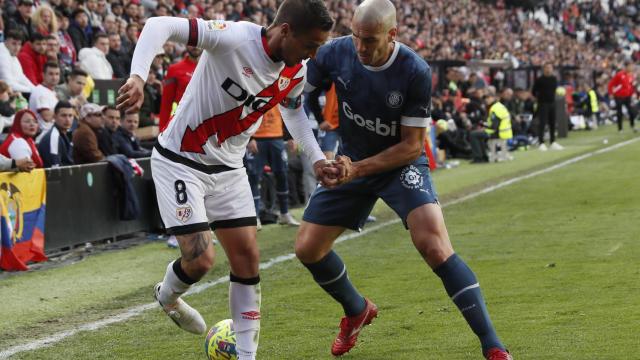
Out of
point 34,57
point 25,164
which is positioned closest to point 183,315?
point 25,164

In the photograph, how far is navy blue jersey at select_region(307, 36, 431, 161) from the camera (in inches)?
247

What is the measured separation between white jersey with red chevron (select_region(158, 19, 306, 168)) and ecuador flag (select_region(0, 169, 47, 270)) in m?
5.05

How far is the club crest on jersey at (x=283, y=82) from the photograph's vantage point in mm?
6040

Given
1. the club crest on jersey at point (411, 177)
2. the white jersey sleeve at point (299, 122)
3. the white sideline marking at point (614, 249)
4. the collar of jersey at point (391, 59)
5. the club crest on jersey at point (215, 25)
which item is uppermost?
the club crest on jersey at point (215, 25)

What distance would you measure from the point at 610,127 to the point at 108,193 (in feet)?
94.2

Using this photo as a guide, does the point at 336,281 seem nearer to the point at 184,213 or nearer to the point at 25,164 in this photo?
the point at 184,213

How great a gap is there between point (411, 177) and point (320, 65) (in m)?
0.83

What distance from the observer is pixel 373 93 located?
250 inches

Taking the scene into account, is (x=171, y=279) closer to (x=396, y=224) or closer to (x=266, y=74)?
(x=266, y=74)

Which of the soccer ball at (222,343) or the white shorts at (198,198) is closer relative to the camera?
Result: the white shorts at (198,198)

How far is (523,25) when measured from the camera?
52.8m

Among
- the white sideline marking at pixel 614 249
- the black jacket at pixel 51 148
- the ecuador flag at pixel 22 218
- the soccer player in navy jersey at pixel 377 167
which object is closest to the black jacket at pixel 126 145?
the black jacket at pixel 51 148

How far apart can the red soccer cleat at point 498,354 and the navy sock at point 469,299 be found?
0.08ft

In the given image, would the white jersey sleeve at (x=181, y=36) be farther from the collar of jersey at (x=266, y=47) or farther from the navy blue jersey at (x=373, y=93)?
the navy blue jersey at (x=373, y=93)
